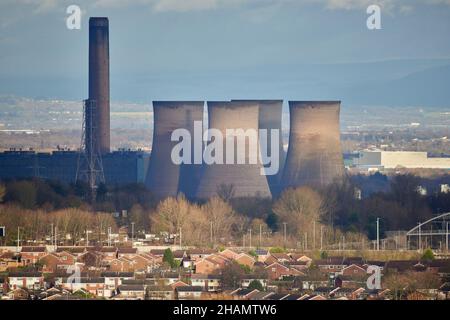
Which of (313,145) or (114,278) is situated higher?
(313,145)

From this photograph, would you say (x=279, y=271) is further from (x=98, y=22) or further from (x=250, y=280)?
(x=98, y=22)

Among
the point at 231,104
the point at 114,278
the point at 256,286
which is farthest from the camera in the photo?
the point at 231,104

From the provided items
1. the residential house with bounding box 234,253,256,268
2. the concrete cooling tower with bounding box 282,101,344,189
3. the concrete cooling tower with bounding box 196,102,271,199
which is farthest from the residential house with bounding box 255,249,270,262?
the concrete cooling tower with bounding box 282,101,344,189

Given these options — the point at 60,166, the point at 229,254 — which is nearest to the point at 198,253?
the point at 229,254

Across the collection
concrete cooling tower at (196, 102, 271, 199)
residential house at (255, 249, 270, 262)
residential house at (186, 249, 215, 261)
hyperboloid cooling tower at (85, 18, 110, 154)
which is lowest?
residential house at (255, 249, 270, 262)

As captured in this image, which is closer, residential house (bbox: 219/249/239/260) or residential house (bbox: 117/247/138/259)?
residential house (bbox: 219/249/239/260)

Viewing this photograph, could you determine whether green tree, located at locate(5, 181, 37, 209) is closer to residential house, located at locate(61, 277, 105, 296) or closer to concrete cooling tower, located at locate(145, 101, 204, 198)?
concrete cooling tower, located at locate(145, 101, 204, 198)

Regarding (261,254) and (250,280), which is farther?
(261,254)
